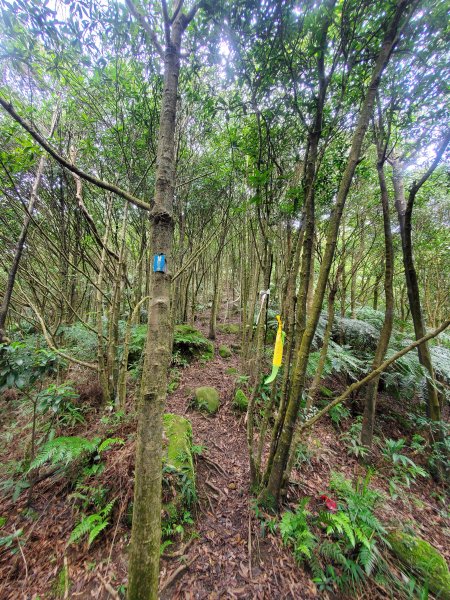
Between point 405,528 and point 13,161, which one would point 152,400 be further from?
point 13,161

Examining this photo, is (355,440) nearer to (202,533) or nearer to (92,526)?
(202,533)

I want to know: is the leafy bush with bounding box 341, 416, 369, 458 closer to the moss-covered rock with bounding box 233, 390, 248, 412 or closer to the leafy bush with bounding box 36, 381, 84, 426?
the moss-covered rock with bounding box 233, 390, 248, 412

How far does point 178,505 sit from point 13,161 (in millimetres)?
4570

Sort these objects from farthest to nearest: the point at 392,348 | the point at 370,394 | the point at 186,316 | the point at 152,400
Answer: the point at 186,316 < the point at 392,348 < the point at 370,394 < the point at 152,400

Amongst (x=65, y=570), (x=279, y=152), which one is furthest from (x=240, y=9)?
(x=65, y=570)

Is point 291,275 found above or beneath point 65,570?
above

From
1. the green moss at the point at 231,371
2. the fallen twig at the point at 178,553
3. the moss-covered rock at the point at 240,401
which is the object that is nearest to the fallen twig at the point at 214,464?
the fallen twig at the point at 178,553

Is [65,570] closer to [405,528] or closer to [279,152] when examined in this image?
[405,528]

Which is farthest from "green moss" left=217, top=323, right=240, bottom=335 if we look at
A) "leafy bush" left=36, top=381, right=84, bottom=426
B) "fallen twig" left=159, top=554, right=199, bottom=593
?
"fallen twig" left=159, top=554, right=199, bottom=593

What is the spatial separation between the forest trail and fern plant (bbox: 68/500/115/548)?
660 mm

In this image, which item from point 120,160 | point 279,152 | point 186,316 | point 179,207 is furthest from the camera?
point 186,316

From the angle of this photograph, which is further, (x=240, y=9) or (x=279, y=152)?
(x=279, y=152)

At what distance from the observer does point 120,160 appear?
412 cm

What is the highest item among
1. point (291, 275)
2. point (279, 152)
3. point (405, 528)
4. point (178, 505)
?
point (279, 152)
